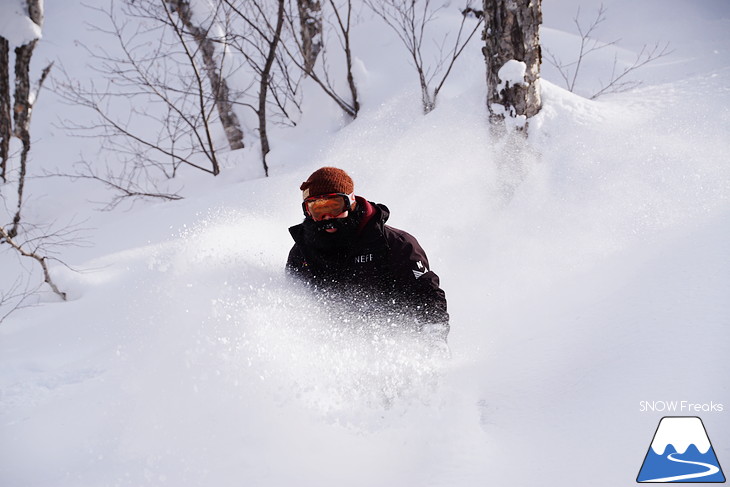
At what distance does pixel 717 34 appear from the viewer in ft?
19.1

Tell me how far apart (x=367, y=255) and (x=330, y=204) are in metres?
0.32

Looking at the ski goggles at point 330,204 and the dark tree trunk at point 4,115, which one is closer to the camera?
the ski goggles at point 330,204

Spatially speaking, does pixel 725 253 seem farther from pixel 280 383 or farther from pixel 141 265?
pixel 141 265

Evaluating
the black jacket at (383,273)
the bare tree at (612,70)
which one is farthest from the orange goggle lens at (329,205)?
the bare tree at (612,70)

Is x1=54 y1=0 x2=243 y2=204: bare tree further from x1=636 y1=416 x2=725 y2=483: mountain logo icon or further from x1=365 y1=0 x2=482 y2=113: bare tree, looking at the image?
x1=636 y1=416 x2=725 y2=483: mountain logo icon

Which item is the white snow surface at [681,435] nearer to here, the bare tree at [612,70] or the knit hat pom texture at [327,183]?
the knit hat pom texture at [327,183]

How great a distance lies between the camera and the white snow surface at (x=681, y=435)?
1.45m

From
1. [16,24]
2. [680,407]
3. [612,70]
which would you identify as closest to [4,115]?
[16,24]

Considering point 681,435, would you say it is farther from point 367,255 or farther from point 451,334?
point 367,255

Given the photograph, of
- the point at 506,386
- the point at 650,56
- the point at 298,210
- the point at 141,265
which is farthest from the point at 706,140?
the point at 141,265

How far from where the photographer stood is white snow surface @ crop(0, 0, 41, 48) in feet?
18.7

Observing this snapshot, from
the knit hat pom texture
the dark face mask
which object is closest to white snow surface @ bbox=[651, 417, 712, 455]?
the dark face mask

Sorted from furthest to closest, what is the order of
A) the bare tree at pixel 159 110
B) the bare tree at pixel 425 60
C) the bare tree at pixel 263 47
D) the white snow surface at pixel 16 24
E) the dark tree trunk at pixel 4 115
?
1. the bare tree at pixel 159 110
2. the dark tree trunk at pixel 4 115
3. the white snow surface at pixel 16 24
4. the bare tree at pixel 263 47
5. the bare tree at pixel 425 60

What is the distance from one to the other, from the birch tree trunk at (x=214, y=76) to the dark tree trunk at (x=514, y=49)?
366 cm
